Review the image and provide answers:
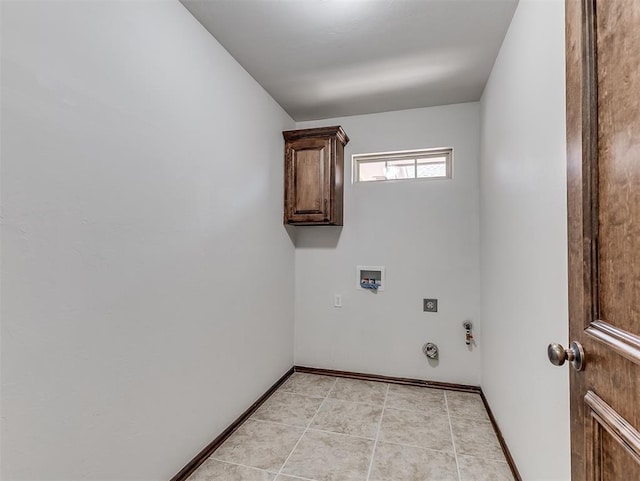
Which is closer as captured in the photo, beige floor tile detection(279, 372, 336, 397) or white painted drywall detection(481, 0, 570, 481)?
white painted drywall detection(481, 0, 570, 481)

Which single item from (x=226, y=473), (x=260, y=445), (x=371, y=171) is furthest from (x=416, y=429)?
(x=371, y=171)

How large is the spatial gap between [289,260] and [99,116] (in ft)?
6.90

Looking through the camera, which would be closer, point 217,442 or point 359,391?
point 217,442

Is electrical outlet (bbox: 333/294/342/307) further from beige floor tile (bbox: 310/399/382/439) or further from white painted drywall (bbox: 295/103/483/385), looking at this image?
beige floor tile (bbox: 310/399/382/439)

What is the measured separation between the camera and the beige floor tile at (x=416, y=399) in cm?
253

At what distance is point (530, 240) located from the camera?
1521 millimetres

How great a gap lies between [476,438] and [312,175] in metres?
2.34

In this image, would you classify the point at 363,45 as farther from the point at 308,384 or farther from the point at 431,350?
the point at 308,384

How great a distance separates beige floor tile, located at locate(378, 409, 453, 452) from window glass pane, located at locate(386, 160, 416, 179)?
6.67 feet

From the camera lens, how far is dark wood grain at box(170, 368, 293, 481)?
1.75 metres

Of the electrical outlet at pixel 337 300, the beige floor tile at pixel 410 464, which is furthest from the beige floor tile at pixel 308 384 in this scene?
the beige floor tile at pixel 410 464

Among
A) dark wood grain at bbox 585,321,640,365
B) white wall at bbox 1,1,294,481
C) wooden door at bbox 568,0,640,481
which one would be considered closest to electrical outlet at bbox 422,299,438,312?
white wall at bbox 1,1,294,481

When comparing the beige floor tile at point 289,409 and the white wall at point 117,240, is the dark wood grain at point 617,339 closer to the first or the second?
the white wall at point 117,240

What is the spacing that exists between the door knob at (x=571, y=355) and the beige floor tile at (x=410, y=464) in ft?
4.37
